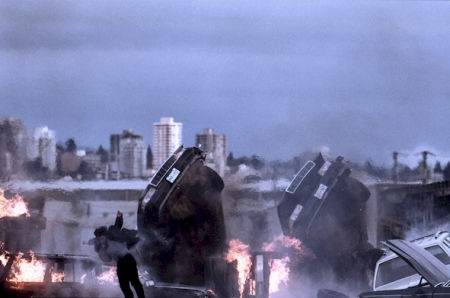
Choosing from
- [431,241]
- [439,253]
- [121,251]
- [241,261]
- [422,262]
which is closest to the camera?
[422,262]

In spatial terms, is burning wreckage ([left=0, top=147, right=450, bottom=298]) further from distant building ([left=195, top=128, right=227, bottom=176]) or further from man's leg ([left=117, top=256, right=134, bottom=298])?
distant building ([left=195, top=128, right=227, bottom=176])

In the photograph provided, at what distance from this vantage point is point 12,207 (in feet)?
64.6

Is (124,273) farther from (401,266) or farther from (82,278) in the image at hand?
(401,266)

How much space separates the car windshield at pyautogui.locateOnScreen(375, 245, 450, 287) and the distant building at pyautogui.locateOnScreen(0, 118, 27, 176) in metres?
12.8

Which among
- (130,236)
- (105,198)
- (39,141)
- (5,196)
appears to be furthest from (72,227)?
(130,236)

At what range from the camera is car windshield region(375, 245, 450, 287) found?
12.2 m

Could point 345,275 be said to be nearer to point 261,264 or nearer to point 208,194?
point 261,264

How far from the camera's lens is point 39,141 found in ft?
80.4

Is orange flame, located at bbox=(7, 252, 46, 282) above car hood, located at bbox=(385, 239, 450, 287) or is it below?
below

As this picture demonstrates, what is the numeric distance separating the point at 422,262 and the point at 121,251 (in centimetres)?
426

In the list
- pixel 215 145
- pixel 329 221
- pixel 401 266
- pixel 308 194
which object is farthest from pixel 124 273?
pixel 215 145

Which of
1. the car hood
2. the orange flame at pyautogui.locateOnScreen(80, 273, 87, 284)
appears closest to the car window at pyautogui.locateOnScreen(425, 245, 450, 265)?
the car hood

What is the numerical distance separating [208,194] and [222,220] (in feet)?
2.16

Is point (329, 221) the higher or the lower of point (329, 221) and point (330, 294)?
the higher
